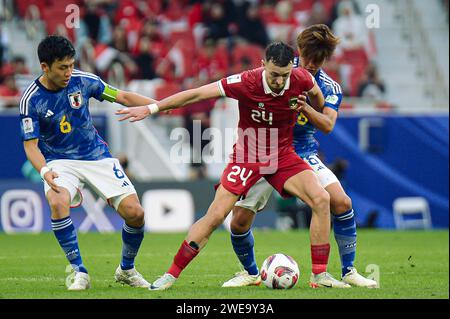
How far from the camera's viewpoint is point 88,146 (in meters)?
10.0

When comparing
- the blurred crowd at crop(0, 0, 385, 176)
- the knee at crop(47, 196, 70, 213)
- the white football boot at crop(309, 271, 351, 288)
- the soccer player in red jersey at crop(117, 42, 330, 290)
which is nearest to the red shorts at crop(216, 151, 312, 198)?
the soccer player in red jersey at crop(117, 42, 330, 290)

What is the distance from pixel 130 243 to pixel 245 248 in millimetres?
1156

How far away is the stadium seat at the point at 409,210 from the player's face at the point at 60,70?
1155cm

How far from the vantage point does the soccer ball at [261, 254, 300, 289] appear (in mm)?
9648

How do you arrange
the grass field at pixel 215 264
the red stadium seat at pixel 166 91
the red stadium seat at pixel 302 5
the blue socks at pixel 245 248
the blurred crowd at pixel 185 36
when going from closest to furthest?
the grass field at pixel 215 264, the blue socks at pixel 245 248, the red stadium seat at pixel 166 91, the blurred crowd at pixel 185 36, the red stadium seat at pixel 302 5

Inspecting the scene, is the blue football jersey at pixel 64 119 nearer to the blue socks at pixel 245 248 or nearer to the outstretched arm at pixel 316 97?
the blue socks at pixel 245 248

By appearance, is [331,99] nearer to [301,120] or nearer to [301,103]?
[301,120]

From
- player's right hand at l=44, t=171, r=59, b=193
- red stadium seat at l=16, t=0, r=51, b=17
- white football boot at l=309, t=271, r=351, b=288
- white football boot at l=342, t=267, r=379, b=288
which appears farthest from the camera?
red stadium seat at l=16, t=0, r=51, b=17

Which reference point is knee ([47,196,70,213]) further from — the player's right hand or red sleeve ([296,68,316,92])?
red sleeve ([296,68,316,92])

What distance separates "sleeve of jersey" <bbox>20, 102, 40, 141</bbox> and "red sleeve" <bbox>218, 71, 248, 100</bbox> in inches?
69.6

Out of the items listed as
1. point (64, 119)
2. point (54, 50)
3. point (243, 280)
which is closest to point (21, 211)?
point (64, 119)

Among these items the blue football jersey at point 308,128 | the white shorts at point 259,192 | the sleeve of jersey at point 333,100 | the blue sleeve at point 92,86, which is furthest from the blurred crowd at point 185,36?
the white shorts at point 259,192

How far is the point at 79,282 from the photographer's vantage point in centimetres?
944

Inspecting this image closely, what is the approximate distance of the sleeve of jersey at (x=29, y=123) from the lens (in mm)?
9602
